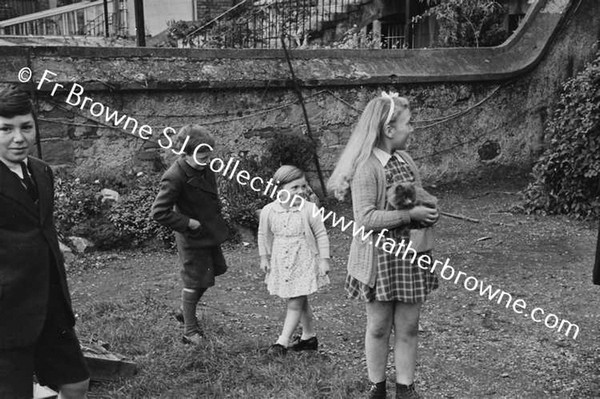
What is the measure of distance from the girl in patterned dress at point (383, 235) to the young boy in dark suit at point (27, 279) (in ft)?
4.85

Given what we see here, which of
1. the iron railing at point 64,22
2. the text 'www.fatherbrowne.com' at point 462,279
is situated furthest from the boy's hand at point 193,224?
the iron railing at point 64,22

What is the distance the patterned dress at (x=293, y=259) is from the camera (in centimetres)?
443

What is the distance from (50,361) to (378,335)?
65.8 inches

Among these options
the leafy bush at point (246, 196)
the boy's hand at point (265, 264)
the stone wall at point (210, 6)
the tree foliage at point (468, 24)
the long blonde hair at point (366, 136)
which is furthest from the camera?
the stone wall at point (210, 6)

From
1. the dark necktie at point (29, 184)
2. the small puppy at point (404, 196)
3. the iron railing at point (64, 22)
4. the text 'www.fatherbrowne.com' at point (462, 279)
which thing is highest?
the iron railing at point (64, 22)

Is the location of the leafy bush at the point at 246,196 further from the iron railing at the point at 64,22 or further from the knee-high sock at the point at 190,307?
the iron railing at the point at 64,22

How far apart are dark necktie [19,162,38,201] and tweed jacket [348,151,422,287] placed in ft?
5.15

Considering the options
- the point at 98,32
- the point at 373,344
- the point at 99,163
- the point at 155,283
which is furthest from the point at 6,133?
the point at 98,32

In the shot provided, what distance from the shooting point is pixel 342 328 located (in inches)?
200

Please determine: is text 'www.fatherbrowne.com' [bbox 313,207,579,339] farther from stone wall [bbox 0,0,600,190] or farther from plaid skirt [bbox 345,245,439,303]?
stone wall [bbox 0,0,600,190]

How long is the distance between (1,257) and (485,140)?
7.76 meters

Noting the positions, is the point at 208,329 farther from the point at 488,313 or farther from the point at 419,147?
the point at 419,147

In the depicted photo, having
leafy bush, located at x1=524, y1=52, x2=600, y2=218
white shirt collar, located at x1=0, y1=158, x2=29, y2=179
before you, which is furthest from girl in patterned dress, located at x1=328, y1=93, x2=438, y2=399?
leafy bush, located at x1=524, y1=52, x2=600, y2=218

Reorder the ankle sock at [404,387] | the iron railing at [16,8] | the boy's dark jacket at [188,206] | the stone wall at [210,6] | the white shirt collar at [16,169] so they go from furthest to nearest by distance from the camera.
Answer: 1. the iron railing at [16,8]
2. the stone wall at [210,6]
3. the boy's dark jacket at [188,206]
4. the ankle sock at [404,387]
5. the white shirt collar at [16,169]
